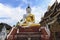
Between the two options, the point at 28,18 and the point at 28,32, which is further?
the point at 28,18

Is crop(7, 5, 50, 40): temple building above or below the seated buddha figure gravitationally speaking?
below

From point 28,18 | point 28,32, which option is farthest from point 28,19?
point 28,32

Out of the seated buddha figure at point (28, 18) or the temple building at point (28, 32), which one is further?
the seated buddha figure at point (28, 18)

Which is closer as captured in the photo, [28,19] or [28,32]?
[28,32]

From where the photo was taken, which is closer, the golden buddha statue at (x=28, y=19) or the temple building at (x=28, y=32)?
the temple building at (x=28, y=32)

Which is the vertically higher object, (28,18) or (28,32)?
(28,18)

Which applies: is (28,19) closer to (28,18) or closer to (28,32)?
(28,18)

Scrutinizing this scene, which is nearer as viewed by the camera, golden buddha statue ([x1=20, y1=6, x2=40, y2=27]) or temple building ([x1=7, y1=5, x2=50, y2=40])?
temple building ([x1=7, y1=5, x2=50, y2=40])

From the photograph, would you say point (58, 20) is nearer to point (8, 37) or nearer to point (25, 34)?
point (25, 34)

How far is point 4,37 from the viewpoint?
54.5 feet

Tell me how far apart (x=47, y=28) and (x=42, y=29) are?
47cm

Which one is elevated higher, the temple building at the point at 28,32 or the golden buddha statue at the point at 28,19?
the golden buddha statue at the point at 28,19

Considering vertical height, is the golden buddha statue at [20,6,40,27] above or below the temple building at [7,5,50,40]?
above

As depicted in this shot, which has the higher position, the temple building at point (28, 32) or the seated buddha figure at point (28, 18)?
the seated buddha figure at point (28, 18)
